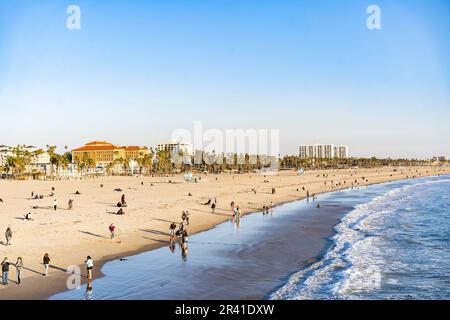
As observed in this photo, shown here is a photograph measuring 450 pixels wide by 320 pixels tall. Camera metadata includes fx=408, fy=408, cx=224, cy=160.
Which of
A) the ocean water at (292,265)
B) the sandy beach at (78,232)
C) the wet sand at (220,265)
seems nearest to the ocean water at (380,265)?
the ocean water at (292,265)

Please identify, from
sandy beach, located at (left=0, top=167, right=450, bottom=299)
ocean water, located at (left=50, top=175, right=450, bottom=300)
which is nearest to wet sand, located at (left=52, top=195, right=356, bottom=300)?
ocean water, located at (left=50, top=175, right=450, bottom=300)

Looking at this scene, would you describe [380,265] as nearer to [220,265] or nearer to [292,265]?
[292,265]

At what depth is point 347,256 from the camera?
2214 centimetres

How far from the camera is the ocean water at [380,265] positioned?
52.1ft

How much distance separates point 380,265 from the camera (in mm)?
20297

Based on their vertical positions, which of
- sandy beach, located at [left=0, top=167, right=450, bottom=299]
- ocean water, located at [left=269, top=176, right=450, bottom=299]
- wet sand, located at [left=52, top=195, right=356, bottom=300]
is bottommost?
ocean water, located at [left=269, top=176, right=450, bottom=299]

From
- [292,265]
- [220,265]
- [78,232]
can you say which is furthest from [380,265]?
[78,232]

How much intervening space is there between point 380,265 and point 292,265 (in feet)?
14.5

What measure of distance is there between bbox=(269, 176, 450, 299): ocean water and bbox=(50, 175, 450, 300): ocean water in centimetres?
4

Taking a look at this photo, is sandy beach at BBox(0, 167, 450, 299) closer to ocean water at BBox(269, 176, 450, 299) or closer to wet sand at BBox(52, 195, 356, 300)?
wet sand at BBox(52, 195, 356, 300)

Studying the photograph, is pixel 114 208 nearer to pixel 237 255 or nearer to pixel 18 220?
pixel 18 220

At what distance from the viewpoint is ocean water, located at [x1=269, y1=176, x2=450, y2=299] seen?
15.9 metres

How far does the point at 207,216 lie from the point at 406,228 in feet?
54.3

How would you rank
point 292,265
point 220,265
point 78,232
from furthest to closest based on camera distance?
1. point 78,232
2. point 292,265
3. point 220,265
